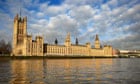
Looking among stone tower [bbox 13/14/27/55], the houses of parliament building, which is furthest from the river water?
stone tower [bbox 13/14/27/55]

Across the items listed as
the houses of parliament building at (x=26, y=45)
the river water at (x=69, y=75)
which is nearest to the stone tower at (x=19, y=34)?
the houses of parliament building at (x=26, y=45)

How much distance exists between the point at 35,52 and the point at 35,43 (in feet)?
23.3

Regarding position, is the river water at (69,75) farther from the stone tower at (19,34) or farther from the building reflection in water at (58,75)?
the stone tower at (19,34)

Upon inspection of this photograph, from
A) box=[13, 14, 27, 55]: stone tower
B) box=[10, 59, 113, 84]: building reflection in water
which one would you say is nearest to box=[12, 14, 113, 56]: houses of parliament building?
box=[13, 14, 27, 55]: stone tower

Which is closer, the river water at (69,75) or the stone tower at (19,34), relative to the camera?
the river water at (69,75)

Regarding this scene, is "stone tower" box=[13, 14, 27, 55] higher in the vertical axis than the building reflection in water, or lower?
higher

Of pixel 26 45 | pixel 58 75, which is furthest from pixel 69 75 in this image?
pixel 26 45

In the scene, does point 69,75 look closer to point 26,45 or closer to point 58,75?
point 58,75

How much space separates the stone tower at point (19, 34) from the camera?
155m

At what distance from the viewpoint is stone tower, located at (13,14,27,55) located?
154750 millimetres

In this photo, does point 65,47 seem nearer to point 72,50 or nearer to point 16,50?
point 72,50

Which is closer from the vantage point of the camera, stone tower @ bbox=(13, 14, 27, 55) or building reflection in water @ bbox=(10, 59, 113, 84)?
building reflection in water @ bbox=(10, 59, 113, 84)

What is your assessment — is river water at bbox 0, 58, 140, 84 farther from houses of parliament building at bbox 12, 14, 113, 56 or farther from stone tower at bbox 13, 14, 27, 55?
stone tower at bbox 13, 14, 27, 55

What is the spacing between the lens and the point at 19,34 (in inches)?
6403
